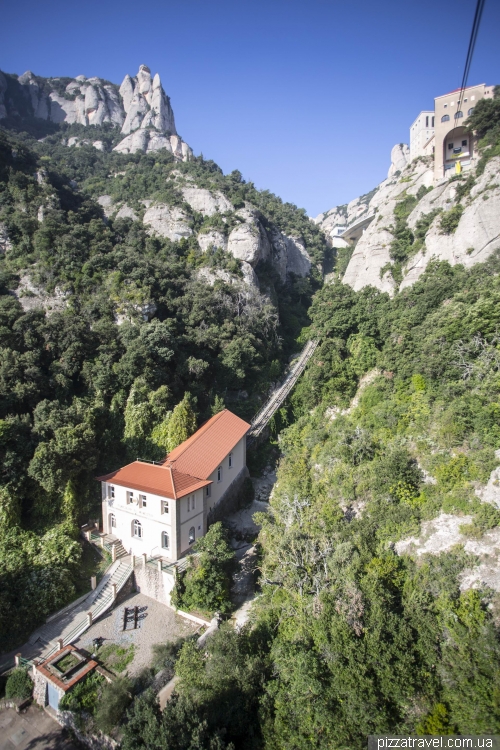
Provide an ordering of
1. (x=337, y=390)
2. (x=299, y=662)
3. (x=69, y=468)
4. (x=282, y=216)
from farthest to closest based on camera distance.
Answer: (x=282, y=216) < (x=337, y=390) < (x=69, y=468) < (x=299, y=662)

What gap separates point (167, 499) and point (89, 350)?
1452 centimetres

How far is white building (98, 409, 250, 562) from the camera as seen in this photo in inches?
759

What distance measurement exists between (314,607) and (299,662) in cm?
223

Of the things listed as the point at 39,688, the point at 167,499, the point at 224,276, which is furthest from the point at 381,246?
the point at 39,688

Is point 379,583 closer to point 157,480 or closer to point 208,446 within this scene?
point 157,480

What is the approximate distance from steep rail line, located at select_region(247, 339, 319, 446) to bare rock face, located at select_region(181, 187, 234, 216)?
24.5 metres

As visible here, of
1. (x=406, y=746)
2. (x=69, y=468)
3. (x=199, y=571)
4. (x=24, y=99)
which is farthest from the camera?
(x=24, y=99)

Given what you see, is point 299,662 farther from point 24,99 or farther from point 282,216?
point 24,99

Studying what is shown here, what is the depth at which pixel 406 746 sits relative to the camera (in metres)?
10.5

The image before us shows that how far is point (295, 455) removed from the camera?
25.7 meters

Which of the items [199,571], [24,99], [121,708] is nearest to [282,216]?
[24,99]

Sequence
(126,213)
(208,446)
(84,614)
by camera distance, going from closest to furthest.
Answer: (84,614), (208,446), (126,213)

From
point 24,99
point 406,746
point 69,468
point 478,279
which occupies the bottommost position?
point 406,746

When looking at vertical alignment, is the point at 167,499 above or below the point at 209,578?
above
